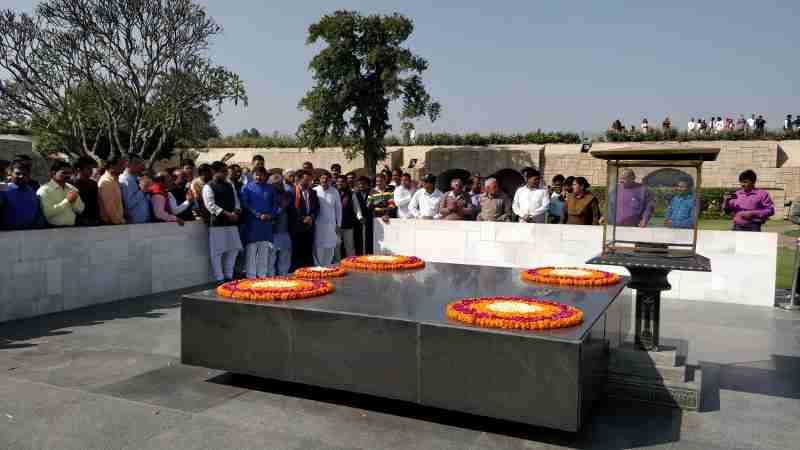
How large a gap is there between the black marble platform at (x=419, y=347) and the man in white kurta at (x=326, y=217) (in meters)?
4.68

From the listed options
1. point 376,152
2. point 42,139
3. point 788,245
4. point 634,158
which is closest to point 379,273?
point 634,158

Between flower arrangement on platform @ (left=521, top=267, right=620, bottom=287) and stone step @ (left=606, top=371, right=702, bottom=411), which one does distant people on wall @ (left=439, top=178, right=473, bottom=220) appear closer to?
flower arrangement on platform @ (left=521, top=267, right=620, bottom=287)

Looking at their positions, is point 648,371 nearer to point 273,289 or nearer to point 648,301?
point 648,301

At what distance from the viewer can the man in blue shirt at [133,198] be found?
26.6 ft

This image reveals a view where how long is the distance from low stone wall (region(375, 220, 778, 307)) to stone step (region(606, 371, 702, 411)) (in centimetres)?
406

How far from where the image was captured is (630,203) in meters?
4.63

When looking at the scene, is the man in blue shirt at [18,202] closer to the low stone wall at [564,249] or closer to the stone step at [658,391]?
the low stone wall at [564,249]

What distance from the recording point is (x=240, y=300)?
14.3 ft

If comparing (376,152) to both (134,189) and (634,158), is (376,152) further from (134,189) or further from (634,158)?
(634,158)

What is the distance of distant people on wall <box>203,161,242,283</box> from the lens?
28.3 feet

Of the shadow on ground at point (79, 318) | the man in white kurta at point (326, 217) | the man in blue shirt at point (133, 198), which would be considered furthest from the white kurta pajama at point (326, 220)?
the man in blue shirt at point (133, 198)

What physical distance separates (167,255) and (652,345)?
6.34 meters

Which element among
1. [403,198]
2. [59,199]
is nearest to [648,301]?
[59,199]

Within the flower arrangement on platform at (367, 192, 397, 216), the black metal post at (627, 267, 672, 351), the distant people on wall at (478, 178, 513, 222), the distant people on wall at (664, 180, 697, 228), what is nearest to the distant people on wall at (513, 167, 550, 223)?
the distant people on wall at (478, 178, 513, 222)
